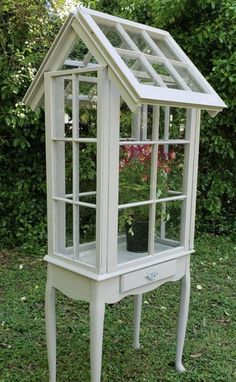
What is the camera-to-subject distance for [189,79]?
6.64ft

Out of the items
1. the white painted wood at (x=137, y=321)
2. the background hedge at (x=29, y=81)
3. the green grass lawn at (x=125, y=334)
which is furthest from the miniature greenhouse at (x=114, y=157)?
the background hedge at (x=29, y=81)

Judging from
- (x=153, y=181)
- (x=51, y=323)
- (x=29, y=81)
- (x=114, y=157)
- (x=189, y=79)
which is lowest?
(x=51, y=323)

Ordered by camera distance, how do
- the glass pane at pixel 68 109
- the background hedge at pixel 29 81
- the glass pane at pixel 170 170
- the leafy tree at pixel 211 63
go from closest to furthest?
the glass pane at pixel 68 109 < the glass pane at pixel 170 170 < the background hedge at pixel 29 81 < the leafy tree at pixel 211 63

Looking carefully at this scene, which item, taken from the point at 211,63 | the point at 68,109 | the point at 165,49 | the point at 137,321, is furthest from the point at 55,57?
the point at 211,63

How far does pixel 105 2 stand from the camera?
5.10 meters

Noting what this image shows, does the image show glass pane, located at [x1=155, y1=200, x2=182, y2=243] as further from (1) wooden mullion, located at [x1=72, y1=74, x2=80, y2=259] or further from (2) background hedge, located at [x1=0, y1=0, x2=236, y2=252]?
(2) background hedge, located at [x1=0, y1=0, x2=236, y2=252]

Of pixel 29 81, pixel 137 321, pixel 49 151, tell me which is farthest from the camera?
pixel 29 81

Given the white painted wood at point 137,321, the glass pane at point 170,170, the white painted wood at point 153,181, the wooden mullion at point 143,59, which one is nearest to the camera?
the wooden mullion at point 143,59

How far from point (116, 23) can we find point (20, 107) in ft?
7.48

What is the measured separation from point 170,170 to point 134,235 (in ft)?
1.30

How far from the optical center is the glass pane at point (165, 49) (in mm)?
2111

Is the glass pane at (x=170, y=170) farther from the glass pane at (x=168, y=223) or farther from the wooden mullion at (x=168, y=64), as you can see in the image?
the wooden mullion at (x=168, y=64)

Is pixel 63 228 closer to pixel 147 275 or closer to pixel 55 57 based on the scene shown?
pixel 147 275

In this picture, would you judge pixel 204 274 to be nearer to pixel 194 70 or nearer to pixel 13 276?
pixel 13 276
